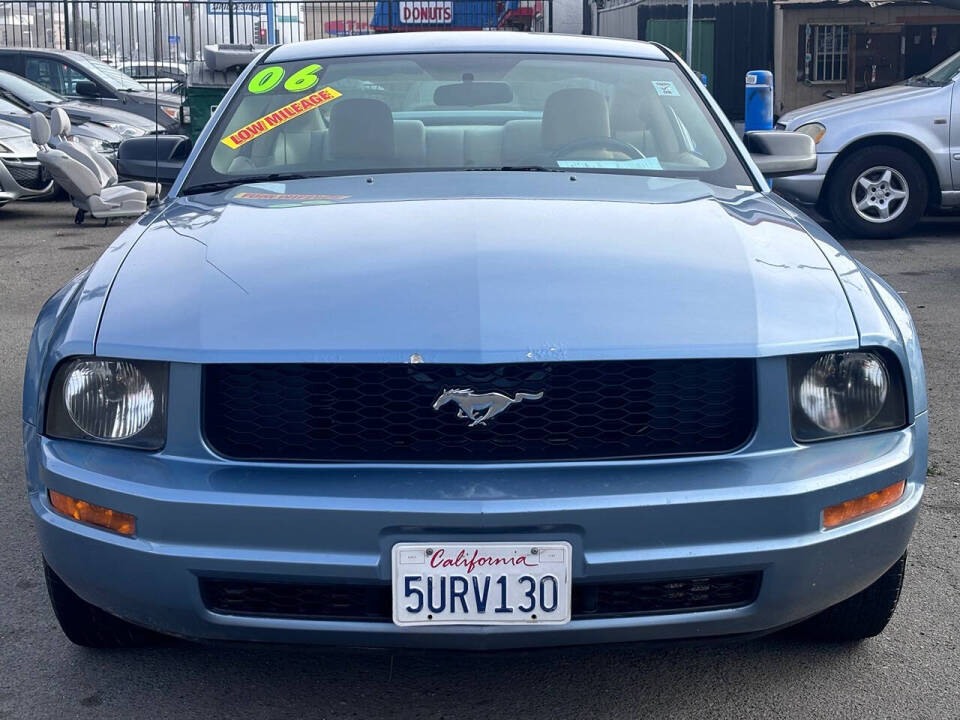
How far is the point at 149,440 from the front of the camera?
2.49 metres

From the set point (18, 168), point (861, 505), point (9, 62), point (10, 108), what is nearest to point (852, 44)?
point (9, 62)

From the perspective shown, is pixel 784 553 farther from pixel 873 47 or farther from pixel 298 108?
pixel 873 47

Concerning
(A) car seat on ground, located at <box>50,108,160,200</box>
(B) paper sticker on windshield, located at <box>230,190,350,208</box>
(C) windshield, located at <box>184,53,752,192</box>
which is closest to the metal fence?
(A) car seat on ground, located at <box>50,108,160,200</box>

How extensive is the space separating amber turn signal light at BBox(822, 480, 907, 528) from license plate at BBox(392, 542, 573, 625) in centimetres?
53

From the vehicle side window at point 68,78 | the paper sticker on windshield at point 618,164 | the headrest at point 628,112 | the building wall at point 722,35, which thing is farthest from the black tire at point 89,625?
the building wall at point 722,35

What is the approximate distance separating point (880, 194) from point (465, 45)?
655cm

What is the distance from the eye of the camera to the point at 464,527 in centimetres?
229

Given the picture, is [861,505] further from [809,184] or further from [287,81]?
[809,184]

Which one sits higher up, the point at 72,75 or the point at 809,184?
the point at 72,75

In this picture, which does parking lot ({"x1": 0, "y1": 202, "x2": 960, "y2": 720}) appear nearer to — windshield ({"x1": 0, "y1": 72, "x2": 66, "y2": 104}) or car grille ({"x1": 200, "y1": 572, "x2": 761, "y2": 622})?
car grille ({"x1": 200, "y1": 572, "x2": 761, "y2": 622})

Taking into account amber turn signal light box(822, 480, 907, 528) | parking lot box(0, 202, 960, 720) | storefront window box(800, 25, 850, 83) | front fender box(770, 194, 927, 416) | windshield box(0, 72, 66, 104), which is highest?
storefront window box(800, 25, 850, 83)

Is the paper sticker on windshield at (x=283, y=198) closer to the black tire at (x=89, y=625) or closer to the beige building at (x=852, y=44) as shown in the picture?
the black tire at (x=89, y=625)

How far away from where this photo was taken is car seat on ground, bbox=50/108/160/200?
10.8m

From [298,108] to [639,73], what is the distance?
1.09 m
